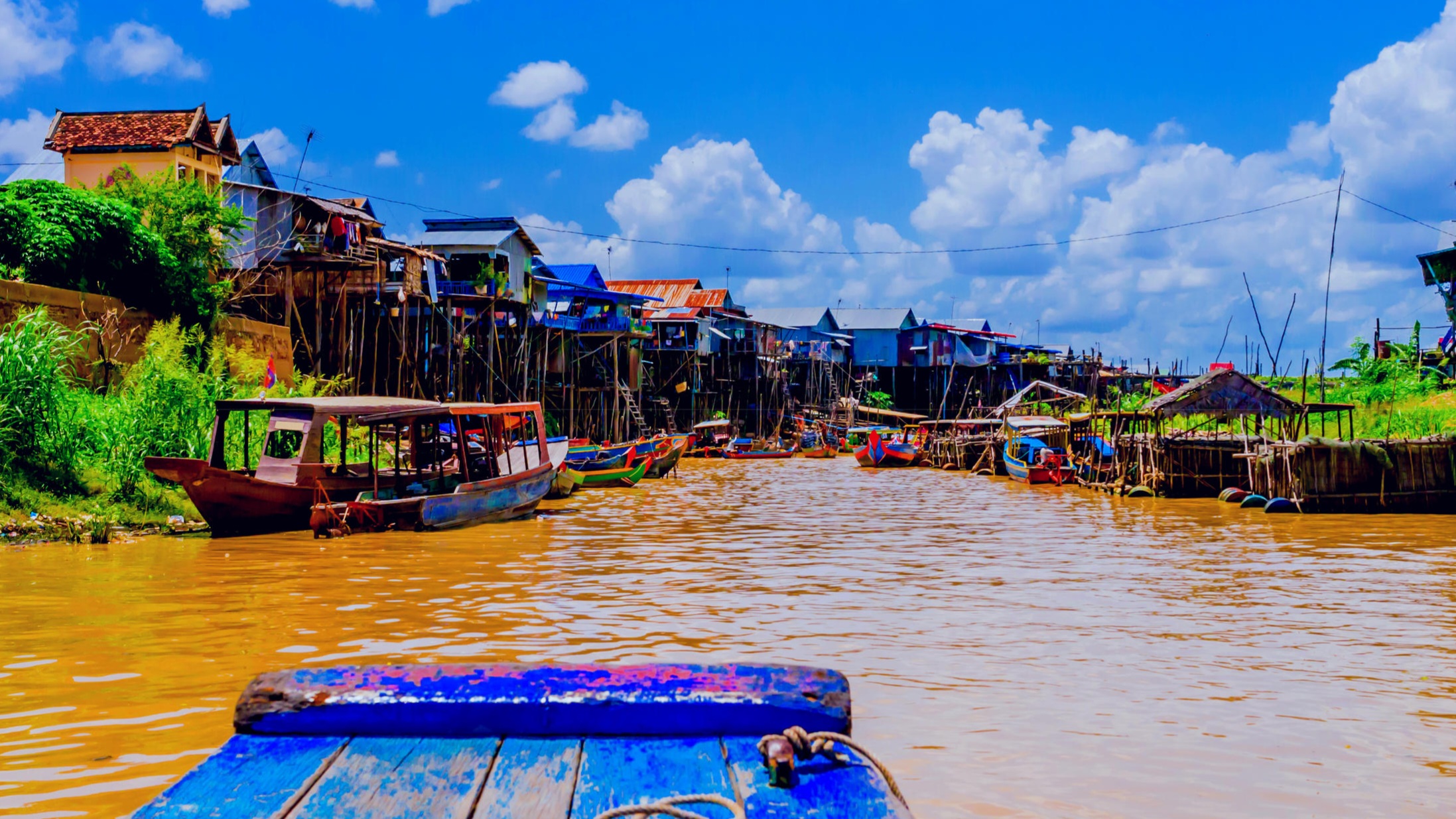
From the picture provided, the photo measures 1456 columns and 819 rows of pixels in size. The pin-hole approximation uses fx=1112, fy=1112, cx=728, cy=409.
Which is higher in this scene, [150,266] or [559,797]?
[150,266]

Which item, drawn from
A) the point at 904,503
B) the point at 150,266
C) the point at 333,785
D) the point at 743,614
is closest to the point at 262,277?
the point at 150,266

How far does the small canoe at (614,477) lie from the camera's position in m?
27.9

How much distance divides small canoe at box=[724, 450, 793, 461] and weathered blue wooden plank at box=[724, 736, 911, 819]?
43.1 meters

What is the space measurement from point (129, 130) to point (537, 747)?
3082 centimetres

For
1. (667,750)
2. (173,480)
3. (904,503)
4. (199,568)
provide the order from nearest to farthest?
(667,750)
(199,568)
(173,480)
(904,503)

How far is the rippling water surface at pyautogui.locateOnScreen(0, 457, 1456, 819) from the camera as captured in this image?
5.53m

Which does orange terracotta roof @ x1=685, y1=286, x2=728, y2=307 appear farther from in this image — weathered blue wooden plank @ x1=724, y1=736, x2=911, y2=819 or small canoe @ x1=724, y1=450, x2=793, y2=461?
weathered blue wooden plank @ x1=724, y1=736, x2=911, y2=819

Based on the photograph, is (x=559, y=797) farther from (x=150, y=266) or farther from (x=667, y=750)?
(x=150, y=266)

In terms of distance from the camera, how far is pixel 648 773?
8.45 ft

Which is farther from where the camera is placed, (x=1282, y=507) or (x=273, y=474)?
(x=1282, y=507)

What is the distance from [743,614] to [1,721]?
557 centimetres

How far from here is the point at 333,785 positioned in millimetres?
2525

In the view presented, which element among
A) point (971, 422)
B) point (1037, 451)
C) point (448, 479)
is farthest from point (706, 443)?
point (448, 479)

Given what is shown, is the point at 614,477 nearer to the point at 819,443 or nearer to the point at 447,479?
the point at 447,479
